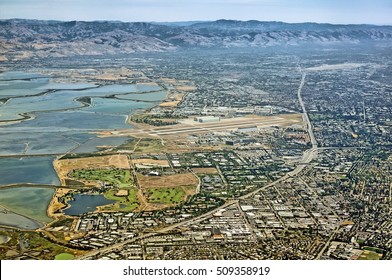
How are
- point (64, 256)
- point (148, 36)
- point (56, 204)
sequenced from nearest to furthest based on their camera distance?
point (64, 256)
point (56, 204)
point (148, 36)

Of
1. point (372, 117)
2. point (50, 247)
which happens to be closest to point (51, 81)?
point (372, 117)

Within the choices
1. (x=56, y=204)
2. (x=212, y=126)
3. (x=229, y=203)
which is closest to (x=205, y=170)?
(x=229, y=203)

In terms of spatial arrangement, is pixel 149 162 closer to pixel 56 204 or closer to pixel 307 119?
pixel 56 204

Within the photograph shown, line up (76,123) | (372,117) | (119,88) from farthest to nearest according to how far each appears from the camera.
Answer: (119,88) → (372,117) → (76,123)

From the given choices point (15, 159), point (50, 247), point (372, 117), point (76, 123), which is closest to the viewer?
point (50, 247)

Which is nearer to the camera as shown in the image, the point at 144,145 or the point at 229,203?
the point at 229,203

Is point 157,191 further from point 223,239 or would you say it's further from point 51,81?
point 51,81
